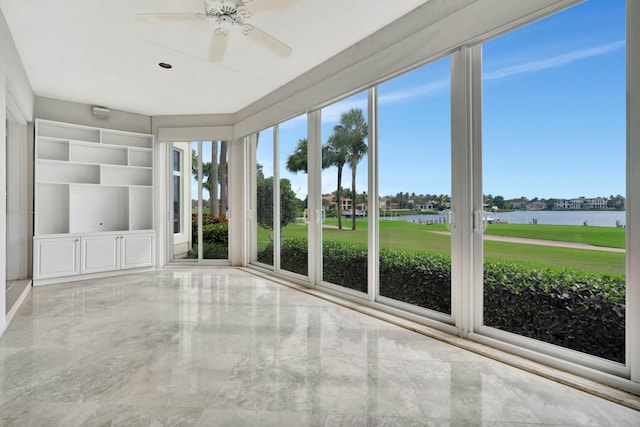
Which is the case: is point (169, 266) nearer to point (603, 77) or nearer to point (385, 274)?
point (385, 274)

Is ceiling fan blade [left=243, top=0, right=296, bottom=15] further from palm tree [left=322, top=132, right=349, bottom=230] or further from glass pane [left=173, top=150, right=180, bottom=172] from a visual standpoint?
glass pane [left=173, top=150, right=180, bottom=172]

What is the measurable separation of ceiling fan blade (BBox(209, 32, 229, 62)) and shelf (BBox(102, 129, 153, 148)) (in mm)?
3211

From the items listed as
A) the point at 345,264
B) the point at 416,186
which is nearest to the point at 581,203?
the point at 416,186

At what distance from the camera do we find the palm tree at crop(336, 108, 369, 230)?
3.64 metres

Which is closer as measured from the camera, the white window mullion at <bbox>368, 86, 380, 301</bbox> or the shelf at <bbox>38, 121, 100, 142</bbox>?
the white window mullion at <bbox>368, 86, 380, 301</bbox>

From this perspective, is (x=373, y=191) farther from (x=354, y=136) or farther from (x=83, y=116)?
(x=83, y=116)

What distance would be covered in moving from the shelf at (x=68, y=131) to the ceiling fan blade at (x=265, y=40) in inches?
151

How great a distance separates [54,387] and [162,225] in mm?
4162

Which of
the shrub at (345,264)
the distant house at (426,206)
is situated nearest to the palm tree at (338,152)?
the shrub at (345,264)

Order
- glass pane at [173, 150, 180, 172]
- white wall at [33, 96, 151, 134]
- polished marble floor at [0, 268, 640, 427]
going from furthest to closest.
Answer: glass pane at [173, 150, 180, 172] < white wall at [33, 96, 151, 134] < polished marble floor at [0, 268, 640, 427]

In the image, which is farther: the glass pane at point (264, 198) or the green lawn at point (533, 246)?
the glass pane at point (264, 198)

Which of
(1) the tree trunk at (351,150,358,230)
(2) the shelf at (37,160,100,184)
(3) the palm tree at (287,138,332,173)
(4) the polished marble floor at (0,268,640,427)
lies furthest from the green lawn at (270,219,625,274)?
(2) the shelf at (37,160,100,184)

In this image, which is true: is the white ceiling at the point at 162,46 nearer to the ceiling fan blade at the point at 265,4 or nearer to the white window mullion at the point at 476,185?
the ceiling fan blade at the point at 265,4

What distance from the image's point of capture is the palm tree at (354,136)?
364cm
